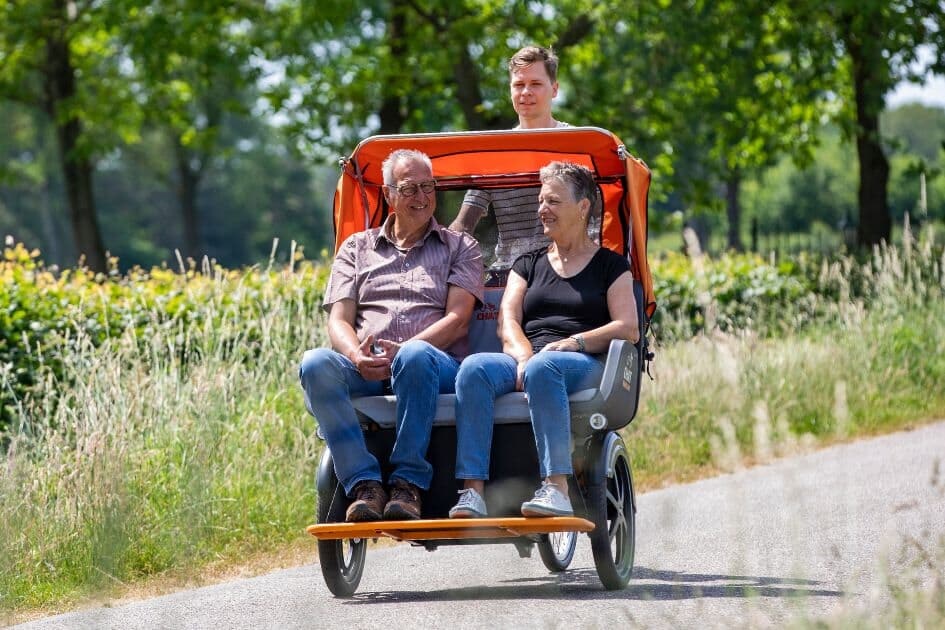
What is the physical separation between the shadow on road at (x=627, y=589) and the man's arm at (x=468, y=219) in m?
1.71

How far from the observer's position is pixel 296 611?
6445 mm

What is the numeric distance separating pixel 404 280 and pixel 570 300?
2.45 feet

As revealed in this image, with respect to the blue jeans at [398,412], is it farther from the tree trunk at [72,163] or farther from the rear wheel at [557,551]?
the tree trunk at [72,163]

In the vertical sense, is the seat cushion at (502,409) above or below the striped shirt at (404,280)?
below

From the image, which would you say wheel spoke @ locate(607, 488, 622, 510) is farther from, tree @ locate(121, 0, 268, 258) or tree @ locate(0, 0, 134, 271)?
tree @ locate(0, 0, 134, 271)

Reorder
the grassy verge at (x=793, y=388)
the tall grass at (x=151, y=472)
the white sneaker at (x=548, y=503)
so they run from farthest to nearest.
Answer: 1. the grassy verge at (x=793, y=388)
2. the tall grass at (x=151, y=472)
3. the white sneaker at (x=548, y=503)

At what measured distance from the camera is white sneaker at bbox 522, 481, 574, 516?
6227 mm

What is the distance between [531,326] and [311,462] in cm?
285

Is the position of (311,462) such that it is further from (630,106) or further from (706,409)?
(630,106)

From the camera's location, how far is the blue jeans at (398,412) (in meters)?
6.50

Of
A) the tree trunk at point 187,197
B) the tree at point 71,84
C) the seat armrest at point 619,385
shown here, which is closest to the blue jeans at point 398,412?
the seat armrest at point 619,385

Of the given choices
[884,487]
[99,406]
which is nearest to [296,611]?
[99,406]

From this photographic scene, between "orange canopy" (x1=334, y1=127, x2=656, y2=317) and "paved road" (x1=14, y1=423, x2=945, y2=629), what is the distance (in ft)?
4.24

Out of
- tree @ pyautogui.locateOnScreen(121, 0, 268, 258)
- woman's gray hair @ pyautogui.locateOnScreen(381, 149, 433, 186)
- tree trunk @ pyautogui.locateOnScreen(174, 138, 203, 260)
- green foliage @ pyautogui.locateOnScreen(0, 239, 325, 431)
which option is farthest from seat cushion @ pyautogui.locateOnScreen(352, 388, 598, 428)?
tree trunk @ pyautogui.locateOnScreen(174, 138, 203, 260)
